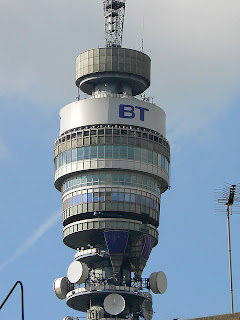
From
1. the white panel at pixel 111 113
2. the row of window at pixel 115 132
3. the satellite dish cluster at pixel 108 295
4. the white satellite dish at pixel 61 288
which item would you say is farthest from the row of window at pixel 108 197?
the white satellite dish at pixel 61 288

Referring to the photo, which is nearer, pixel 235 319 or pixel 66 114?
pixel 235 319

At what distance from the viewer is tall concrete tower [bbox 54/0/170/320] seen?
623 feet

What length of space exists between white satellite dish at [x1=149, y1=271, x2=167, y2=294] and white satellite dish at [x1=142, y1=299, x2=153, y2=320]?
2.91m

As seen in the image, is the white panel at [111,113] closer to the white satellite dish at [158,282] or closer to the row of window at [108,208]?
the row of window at [108,208]

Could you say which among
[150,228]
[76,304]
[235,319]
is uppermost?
[150,228]

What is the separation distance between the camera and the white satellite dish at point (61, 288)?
194 metres

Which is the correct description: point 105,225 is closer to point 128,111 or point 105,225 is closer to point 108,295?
point 108,295

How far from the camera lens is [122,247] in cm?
18975

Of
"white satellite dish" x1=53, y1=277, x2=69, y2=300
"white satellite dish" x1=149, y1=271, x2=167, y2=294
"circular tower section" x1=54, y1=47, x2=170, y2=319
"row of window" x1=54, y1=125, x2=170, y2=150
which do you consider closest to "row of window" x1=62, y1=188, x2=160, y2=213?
"circular tower section" x1=54, y1=47, x2=170, y2=319

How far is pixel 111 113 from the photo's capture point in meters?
195

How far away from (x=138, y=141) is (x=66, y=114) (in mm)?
15910

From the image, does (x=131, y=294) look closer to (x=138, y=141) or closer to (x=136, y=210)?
(x=136, y=210)

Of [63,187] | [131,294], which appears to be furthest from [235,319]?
[63,187]

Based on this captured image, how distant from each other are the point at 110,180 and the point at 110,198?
11.7ft
